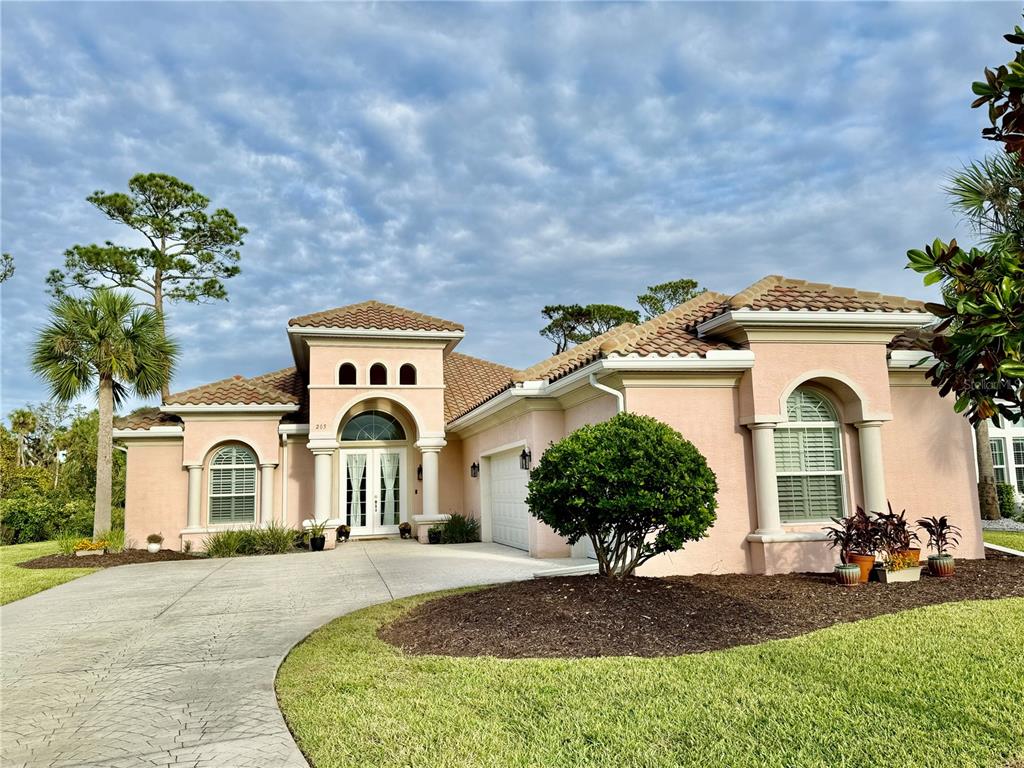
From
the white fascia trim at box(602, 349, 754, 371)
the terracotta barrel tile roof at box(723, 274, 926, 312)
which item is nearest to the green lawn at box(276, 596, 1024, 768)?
the white fascia trim at box(602, 349, 754, 371)

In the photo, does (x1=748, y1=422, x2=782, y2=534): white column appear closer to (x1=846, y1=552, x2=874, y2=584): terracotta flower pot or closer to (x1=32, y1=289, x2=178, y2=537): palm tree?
(x1=846, y1=552, x2=874, y2=584): terracotta flower pot

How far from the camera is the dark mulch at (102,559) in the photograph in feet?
50.3

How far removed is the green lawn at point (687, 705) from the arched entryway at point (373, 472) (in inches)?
522

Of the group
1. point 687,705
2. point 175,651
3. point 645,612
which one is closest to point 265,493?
point 175,651

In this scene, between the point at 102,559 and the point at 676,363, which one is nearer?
the point at 676,363

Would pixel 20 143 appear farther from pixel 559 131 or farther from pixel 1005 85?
pixel 1005 85

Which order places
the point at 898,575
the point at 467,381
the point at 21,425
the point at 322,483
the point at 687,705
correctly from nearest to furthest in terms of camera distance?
the point at 687,705 → the point at 898,575 → the point at 322,483 → the point at 467,381 → the point at 21,425

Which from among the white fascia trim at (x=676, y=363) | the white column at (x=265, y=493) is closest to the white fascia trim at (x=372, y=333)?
the white column at (x=265, y=493)

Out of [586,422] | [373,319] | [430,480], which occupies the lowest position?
[430,480]

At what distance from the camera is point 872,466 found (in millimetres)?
10961

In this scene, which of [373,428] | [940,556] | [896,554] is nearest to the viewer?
[896,554]

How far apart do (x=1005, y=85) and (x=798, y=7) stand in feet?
26.1

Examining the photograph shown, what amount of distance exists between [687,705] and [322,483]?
15090mm

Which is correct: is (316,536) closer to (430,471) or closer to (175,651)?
(430,471)
